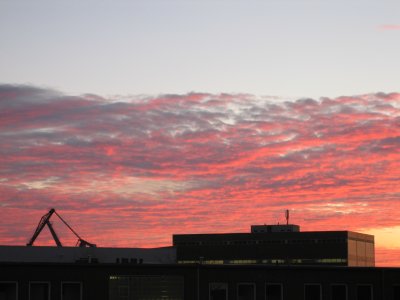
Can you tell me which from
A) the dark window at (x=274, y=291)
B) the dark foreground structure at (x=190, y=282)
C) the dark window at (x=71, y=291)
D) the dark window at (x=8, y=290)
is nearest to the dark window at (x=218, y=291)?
the dark foreground structure at (x=190, y=282)

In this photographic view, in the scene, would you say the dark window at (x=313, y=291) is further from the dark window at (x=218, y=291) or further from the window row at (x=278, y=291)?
the dark window at (x=218, y=291)

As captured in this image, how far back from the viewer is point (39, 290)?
62938 millimetres

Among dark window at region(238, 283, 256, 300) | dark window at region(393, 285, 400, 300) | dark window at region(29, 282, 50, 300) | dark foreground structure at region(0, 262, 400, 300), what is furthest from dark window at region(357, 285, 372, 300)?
dark window at region(29, 282, 50, 300)

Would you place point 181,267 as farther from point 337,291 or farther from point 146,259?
point 146,259

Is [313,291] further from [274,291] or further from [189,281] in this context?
[189,281]

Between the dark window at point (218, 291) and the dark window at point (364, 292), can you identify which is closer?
the dark window at point (218, 291)

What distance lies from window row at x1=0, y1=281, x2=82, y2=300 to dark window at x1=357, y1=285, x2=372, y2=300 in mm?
27721

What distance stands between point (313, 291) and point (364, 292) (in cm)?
599

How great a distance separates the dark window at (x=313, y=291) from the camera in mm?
73750

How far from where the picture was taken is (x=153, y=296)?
67.4 m

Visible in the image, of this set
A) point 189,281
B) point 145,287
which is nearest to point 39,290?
point 145,287

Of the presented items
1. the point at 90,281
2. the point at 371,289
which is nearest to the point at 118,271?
the point at 90,281

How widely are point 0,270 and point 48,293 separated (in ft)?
13.9

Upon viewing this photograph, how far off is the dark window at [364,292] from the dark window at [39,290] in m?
30.4
